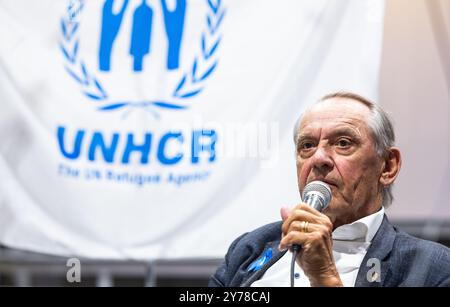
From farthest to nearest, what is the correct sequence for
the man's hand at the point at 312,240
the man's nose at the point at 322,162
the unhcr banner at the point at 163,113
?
the unhcr banner at the point at 163,113 < the man's nose at the point at 322,162 < the man's hand at the point at 312,240

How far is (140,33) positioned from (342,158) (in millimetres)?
804

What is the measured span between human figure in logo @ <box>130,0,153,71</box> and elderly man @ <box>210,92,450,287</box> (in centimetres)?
60

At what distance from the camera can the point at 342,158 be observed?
67.6 inches

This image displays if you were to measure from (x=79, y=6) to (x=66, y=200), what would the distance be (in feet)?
1.86

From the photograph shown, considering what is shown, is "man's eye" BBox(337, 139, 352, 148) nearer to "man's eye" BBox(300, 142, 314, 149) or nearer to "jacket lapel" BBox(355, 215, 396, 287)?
"man's eye" BBox(300, 142, 314, 149)

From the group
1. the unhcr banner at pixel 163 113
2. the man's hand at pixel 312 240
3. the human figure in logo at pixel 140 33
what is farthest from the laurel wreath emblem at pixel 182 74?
the man's hand at pixel 312 240

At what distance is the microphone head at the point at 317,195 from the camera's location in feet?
4.95

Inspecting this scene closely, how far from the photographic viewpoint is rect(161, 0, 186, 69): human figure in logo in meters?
2.20

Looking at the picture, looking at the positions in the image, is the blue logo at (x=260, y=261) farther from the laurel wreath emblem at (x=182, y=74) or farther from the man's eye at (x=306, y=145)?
the laurel wreath emblem at (x=182, y=74)

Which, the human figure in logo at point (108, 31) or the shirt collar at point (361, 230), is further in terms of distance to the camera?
the human figure in logo at point (108, 31)

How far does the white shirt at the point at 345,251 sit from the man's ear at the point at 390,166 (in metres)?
0.09

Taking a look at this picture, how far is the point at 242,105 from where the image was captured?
85.4 inches

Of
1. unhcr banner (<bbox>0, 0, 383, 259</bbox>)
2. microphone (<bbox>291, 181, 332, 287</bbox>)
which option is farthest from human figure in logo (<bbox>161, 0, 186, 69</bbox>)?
microphone (<bbox>291, 181, 332, 287</bbox>)

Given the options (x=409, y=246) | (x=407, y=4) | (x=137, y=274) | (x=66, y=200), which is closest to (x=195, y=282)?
(x=137, y=274)
